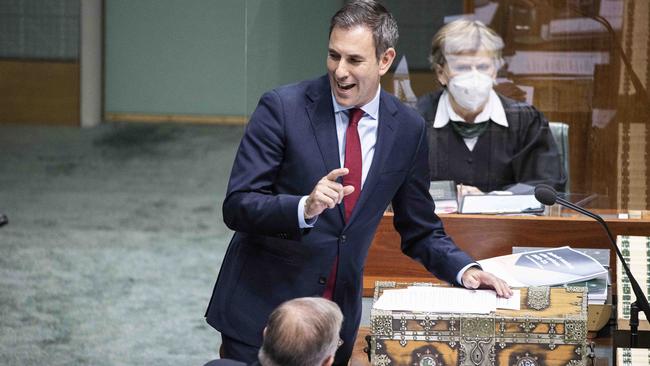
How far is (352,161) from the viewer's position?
9.30 ft

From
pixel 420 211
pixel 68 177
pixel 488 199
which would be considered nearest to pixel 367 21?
pixel 420 211

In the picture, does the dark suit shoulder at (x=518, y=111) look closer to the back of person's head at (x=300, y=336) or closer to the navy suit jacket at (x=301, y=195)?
the navy suit jacket at (x=301, y=195)

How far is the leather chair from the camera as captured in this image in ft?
13.9

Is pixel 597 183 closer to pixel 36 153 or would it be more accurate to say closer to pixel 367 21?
pixel 367 21

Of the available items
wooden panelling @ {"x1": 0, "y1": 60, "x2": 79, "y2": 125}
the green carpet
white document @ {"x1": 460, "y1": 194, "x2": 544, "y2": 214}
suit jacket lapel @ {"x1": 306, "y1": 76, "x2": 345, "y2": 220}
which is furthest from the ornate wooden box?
wooden panelling @ {"x1": 0, "y1": 60, "x2": 79, "y2": 125}

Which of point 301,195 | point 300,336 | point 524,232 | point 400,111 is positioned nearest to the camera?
point 300,336

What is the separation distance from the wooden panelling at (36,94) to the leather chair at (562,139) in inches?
228

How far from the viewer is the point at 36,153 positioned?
9.05 metres

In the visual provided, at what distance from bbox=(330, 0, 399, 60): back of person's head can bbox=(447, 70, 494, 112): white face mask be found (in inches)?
53.1

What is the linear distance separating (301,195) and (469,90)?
1.49 meters

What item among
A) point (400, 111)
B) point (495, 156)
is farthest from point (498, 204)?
point (400, 111)

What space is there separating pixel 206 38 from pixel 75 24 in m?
1.00

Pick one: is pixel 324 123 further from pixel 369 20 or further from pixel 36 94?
pixel 36 94

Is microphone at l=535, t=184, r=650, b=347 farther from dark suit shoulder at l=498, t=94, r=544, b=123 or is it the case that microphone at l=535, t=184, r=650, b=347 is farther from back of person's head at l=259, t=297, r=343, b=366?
dark suit shoulder at l=498, t=94, r=544, b=123
